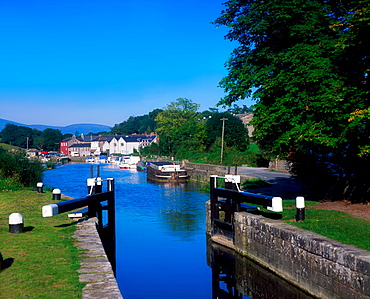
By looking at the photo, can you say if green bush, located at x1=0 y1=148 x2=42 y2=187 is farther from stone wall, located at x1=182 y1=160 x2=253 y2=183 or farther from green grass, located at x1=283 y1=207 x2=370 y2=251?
stone wall, located at x1=182 y1=160 x2=253 y2=183

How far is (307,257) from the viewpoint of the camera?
866 cm

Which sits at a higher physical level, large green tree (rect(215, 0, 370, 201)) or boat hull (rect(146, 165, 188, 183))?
large green tree (rect(215, 0, 370, 201))

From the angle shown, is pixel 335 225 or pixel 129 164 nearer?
pixel 335 225

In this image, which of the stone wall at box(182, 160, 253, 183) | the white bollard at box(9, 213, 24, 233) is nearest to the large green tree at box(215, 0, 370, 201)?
the white bollard at box(9, 213, 24, 233)

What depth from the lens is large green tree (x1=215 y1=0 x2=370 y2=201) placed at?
12.2 m

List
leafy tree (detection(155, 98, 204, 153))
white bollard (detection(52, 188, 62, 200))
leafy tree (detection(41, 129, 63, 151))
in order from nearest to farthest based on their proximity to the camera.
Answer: white bollard (detection(52, 188, 62, 200)) < leafy tree (detection(155, 98, 204, 153)) < leafy tree (detection(41, 129, 63, 151))

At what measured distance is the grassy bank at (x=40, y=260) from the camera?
233 inches

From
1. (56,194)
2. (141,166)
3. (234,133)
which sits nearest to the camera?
(56,194)

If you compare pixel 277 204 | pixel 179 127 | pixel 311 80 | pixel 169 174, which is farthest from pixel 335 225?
pixel 179 127

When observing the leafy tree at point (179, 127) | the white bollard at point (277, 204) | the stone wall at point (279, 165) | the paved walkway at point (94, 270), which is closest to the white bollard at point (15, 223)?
the paved walkway at point (94, 270)

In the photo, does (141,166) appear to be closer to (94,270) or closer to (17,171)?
(17,171)

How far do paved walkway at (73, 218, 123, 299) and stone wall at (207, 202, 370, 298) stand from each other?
4.02 meters

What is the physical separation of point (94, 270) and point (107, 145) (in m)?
128

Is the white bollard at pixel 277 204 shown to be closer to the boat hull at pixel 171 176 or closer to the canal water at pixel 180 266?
the canal water at pixel 180 266
